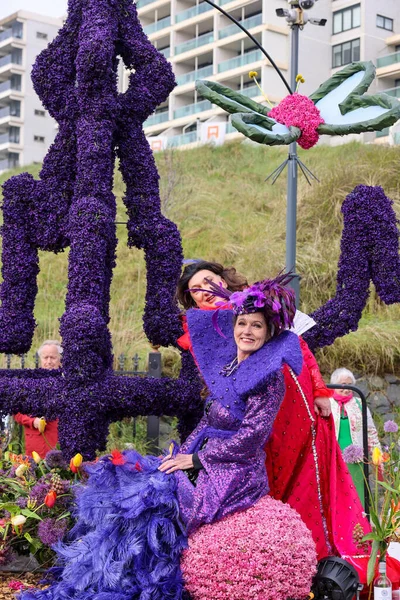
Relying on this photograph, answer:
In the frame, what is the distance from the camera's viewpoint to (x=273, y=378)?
3.45m

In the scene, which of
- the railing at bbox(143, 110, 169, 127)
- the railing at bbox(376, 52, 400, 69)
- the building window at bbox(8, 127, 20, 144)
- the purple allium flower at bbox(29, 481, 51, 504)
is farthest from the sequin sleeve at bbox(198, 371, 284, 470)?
the building window at bbox(8, 127, 20, 144)

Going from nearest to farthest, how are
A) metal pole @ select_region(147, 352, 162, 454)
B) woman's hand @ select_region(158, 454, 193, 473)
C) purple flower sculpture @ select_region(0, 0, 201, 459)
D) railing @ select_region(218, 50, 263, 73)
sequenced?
woman's hand @ select_region(158, 454, 193, 473) < purple flower sculpture @ select_region(0, 0, 201, 459) < metal pole @ select_region(147, 352, 162, 454) < railing @ select_region(218, 50, 263, 73)

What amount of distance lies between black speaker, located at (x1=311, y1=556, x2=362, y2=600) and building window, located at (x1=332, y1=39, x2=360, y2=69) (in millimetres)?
31810

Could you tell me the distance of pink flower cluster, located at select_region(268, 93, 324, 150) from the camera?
560 centimetres

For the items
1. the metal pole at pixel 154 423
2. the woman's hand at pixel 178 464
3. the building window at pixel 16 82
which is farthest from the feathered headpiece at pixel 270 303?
the building window at pixel 16 82

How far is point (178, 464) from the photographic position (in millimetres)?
3611

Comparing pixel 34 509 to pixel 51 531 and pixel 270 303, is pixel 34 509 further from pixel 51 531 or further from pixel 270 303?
pixel 270 303

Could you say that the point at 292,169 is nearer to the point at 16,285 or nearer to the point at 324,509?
the point at 16,285

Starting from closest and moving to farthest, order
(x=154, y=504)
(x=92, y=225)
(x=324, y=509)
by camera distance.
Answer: (x=154, y=504) < (x=324, y=509) < (x=92, y=225)

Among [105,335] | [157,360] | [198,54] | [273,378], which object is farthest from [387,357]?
[198,54]

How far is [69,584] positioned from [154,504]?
1.80 ft

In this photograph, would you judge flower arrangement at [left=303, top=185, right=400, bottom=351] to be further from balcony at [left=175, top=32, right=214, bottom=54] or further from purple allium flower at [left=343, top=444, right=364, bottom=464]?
balcony at [left=175, top=32, right=214, bottom=54]

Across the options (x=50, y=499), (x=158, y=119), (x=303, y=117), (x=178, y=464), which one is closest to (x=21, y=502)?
(x=50, y=499)

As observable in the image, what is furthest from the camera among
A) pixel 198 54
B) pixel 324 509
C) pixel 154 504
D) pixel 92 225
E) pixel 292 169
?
pixel 198 54
